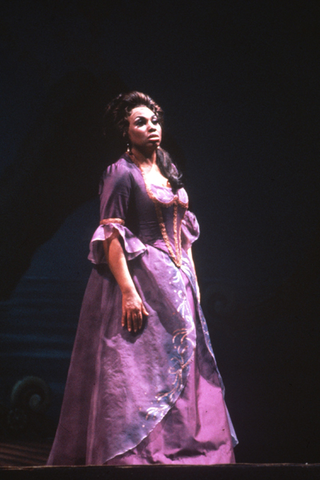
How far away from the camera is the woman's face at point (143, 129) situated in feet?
6.50

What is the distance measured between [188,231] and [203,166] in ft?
1.98

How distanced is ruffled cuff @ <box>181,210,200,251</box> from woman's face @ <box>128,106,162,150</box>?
35cm

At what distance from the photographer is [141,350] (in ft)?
5.52

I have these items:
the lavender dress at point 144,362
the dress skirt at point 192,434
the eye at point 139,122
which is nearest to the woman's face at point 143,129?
the eye at point 139,122

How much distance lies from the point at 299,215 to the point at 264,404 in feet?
3.36

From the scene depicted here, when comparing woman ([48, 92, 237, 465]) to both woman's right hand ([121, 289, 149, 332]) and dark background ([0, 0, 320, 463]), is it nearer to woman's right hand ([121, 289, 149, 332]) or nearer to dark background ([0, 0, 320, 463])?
woman's right hand ([121, 289, 149, 332])

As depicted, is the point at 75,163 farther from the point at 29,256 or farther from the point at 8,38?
the point at 8,38

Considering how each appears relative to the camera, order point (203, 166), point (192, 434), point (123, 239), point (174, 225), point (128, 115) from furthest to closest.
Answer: point (203, 166) < point (128, 115) < point (174, 225) < point (123, 239) < point (192, 434)

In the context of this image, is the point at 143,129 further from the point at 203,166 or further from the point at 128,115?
the point at 203,166

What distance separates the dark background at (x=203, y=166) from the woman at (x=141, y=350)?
1.93ft

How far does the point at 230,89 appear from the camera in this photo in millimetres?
2590

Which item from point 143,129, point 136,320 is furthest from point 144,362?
point 143,129

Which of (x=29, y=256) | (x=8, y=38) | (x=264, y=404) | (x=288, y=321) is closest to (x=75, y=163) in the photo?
(x=29, y=256)

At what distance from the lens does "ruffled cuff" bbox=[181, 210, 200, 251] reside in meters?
2.02
